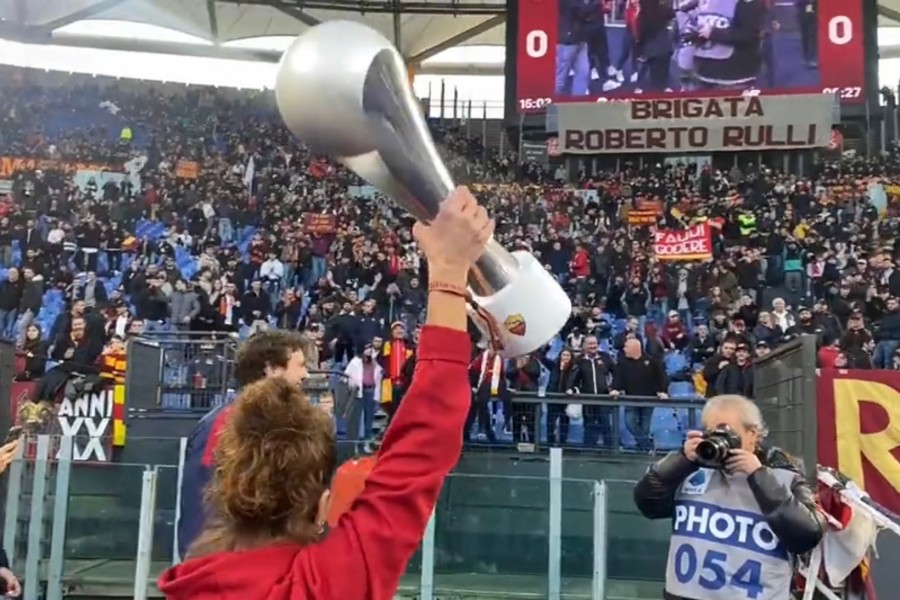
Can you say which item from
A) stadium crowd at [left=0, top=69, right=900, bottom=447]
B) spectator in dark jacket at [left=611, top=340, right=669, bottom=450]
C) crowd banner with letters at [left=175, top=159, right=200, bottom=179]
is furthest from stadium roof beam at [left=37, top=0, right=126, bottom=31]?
spectator in dark jacket at [left=611, top=340, right=669, bottom=450]

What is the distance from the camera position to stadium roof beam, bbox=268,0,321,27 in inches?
1010

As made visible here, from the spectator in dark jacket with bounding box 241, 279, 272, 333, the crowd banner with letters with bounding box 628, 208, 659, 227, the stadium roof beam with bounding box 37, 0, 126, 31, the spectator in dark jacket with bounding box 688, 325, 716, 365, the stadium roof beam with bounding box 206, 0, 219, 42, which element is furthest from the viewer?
the stadium roof beam with bounding box 206, 0, 219, 42

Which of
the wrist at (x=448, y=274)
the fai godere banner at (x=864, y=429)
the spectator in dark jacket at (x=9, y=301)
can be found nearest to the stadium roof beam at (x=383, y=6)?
the spectator in dark jacket at (x=9, y=301)

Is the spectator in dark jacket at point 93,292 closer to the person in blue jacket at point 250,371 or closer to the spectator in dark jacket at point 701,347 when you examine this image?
the spectator in dark jacket at point 701,347

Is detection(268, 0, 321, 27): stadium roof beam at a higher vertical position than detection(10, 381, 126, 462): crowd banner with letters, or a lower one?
higher

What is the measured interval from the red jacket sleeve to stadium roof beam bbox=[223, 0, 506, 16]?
24.9 m

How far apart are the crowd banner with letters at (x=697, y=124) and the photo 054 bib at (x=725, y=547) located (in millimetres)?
19019

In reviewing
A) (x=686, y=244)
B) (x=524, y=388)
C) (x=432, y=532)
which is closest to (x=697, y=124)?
(x=686, y=244)

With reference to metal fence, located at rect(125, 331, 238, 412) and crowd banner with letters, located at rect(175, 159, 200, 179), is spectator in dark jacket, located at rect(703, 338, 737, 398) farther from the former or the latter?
crowd banner with letters, located at rect(175, 159, 200, 179)

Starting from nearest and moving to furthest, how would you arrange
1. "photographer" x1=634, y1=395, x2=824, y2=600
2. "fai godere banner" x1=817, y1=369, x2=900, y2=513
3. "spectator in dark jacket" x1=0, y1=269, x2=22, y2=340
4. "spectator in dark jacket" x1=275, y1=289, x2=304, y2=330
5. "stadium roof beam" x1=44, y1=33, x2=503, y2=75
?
"photographer" x1=634, y1=395, x2=824, y2=600 < "fai godere banner" x1=817, y1=369, x2=900, y2=513 < "spectator in dark jacket" x1=0, y1=269, x2=22, y2=340 < "spectator in dark jacket" x1=275, y1=289, x2=304, y2=330 < "stadium roof beam" x1=44, y1=33, x2=503, y2=75

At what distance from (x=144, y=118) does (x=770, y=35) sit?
14.6 metres

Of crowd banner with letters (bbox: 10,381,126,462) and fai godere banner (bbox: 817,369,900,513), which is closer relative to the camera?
fai godere banner (bbox: 817,369,900,513)

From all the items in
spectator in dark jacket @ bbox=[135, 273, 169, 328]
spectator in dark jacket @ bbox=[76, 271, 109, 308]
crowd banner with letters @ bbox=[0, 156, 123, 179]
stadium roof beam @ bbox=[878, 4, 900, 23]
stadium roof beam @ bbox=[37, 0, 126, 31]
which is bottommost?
spectator in dark jacket @ bbox=[135, 273, 169, 328]

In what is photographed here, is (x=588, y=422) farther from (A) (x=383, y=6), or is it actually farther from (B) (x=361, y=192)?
(A) (x=383, y=6)
